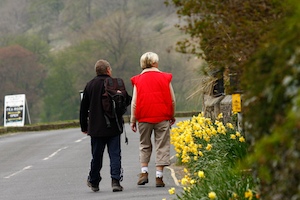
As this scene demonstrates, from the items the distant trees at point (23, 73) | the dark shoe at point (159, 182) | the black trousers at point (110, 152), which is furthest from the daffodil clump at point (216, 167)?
the distant trees at point (23, 73)

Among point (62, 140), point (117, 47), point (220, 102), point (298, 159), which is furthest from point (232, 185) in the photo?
point (117, 47)

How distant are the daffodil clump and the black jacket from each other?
0.91 m

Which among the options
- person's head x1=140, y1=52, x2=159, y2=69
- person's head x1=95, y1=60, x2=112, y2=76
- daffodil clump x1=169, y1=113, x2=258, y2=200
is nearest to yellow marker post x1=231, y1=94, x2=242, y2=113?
daffodil clump x1=169, y1=113, x2=258, y2=200

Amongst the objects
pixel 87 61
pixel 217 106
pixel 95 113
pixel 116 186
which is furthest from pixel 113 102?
pixel 87 61

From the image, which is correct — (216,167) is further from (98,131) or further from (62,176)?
(62,176)

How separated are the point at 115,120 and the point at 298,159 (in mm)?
8370

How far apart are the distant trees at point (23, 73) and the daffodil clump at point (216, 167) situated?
88.5 m

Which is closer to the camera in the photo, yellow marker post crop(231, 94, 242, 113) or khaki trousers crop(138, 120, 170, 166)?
yellow marker post crop(231, 94, 242, 113)

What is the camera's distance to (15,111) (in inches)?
1735

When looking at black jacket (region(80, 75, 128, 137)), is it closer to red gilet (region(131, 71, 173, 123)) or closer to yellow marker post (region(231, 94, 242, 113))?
red gilet (region(131, 71, 173, 123))

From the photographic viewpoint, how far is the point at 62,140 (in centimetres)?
2872

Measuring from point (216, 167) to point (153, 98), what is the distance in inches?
103

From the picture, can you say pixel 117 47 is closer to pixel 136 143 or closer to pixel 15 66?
pixel 15 66

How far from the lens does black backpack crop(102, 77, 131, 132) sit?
Result: 39.3 ft
